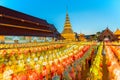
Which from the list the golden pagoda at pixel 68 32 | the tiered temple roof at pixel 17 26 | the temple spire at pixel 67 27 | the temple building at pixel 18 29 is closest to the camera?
the temple building at pixel 18 29

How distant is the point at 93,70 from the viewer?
18.7m

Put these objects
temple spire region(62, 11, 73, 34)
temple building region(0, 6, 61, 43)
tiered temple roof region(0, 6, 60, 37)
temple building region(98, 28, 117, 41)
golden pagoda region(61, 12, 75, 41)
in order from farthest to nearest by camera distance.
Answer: temple spire region(62, 11, 73, 34) → golden pagoda region(61, 12, 75, 41) → temple building region(98, 28, 117, 41) → tiered temple roof region(0, 6, 60, 37) → temple building region(0, 6, 61, 43)

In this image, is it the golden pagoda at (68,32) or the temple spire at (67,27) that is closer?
the golden pagoda at (68,32)

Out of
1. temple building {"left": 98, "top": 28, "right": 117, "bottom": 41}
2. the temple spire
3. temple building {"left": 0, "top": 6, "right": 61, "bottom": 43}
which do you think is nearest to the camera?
temple building {"left": 0, "top": 6, "right": 61, "bottom": 43}

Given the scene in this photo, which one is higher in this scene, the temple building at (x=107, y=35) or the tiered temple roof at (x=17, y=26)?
the tiered temple roof at (x=17, y=26)

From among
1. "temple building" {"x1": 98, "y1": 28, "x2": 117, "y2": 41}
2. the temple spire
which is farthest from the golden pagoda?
"temple building" {"x1": 98, "y1": 28, "x2": 117, "y2": 41}

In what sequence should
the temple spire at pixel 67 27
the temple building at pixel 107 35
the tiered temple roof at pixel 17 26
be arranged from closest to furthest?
the tiered temple roof at pixel 17 26
the temple building at pixel 107 35
the temple spire at pixel 67 27

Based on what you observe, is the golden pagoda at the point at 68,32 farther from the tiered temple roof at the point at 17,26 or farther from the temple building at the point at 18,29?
the tiered temple roof at the point at 17,26

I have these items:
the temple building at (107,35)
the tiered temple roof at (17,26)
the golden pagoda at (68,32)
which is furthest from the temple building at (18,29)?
the temple building at (107,35)

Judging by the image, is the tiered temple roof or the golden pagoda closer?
the tiered temple roof

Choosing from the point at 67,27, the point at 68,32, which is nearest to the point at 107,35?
the point at 68,32

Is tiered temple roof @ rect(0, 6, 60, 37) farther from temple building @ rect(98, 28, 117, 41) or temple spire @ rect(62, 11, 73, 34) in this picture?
temple spire @ rect(62, 11, 73, 34)

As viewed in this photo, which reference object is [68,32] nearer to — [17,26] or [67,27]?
[67,27]

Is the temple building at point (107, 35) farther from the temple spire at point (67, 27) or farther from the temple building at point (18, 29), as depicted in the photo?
the temple spire at point (67, 27)
